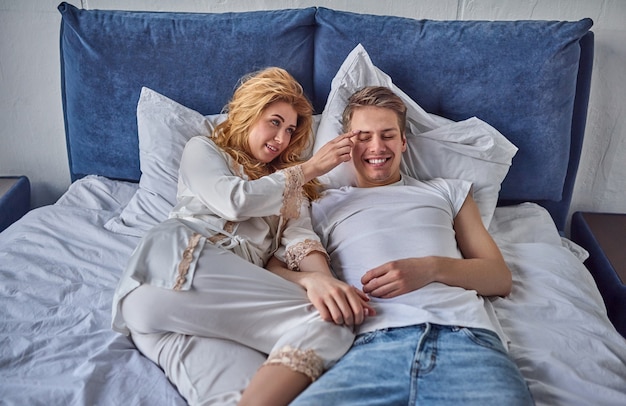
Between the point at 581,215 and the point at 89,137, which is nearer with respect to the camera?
the point at 89,137

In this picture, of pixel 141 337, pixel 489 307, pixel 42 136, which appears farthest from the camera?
pixel 42 136

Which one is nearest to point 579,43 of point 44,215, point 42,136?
point 44,215

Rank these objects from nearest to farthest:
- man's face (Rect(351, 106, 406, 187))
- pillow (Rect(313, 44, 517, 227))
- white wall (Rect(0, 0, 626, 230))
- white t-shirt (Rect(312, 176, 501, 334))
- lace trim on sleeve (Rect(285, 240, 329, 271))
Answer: white t-shirt (Rect(312, 176, 501, 334))
lace trim on sleeve (Rect(285, 240, 329, 271))
man's face (Rect(351, 106, 406, 187))
pillow (Rect(313, 44, 517, 227))
white wall (Rect(0, 0, 626, 230))

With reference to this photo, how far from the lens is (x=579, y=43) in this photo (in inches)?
72.3

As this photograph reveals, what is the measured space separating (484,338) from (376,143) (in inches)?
24.1

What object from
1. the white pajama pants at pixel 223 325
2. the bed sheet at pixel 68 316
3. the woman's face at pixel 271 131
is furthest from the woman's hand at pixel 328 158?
the bed sheet at pixel 68 316

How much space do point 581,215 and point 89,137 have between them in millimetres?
1830

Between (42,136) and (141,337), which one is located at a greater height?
(42,136)

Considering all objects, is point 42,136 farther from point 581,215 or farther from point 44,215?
point 581,215

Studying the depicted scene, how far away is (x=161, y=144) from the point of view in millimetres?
1817

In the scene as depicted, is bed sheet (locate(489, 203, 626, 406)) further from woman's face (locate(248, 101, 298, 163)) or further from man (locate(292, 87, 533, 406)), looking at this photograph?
woman's face (locate(248, 101, 298, 163))

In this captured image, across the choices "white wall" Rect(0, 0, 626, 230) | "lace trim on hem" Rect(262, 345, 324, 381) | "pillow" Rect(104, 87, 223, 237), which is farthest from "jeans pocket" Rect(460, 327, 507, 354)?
"white wall" Rect(0, 0, 626, 230)

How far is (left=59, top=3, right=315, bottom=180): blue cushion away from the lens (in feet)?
6.11

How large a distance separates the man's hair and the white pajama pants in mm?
616
